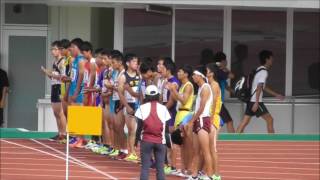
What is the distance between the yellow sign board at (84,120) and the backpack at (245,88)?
311 inches

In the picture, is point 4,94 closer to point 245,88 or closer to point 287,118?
point 245,88

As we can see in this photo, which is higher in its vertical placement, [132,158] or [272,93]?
[272,93]

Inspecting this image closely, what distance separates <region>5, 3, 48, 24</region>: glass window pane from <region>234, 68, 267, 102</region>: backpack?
5.04 m

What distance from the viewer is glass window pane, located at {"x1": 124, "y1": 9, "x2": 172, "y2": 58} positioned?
21.7 metres

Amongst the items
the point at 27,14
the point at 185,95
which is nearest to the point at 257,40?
the point at 27,14

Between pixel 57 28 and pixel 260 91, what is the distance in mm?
5269

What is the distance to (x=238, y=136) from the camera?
2050 cm

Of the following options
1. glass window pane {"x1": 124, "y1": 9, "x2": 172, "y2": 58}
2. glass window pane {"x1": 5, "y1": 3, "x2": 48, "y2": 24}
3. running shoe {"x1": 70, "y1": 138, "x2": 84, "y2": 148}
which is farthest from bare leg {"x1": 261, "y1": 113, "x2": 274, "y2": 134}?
glass window pane {"x1": 5, "y1": 3, "x2": 48, "y2": 24}

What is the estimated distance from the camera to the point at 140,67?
49.3ft

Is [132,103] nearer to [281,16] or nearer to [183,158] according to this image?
[183,158]

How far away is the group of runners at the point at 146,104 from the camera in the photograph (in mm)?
13070

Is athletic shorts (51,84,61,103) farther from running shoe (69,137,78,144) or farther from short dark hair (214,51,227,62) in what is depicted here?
short dark hair (214,51,227,62)

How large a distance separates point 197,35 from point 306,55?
2.77m

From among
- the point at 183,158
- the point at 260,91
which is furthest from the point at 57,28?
the point at 183,158
